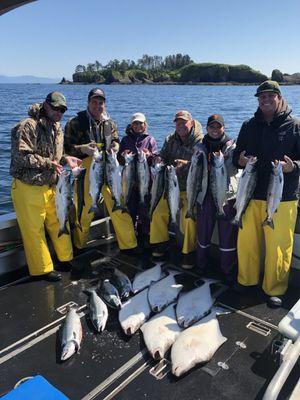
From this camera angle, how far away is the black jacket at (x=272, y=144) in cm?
462

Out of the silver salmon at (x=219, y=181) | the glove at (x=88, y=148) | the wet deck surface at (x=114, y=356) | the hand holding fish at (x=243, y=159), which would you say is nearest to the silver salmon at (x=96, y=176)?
the glove at (x=88, y=148)

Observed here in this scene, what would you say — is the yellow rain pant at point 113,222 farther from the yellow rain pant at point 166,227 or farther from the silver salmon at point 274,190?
the silver salmon at point 274,190

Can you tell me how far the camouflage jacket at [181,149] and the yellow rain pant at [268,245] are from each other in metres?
1.18

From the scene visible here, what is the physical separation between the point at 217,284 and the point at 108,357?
6.29 feet

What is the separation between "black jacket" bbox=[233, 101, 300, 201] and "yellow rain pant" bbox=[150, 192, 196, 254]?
1.17m

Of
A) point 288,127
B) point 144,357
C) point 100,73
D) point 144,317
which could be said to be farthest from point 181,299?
point 100,73

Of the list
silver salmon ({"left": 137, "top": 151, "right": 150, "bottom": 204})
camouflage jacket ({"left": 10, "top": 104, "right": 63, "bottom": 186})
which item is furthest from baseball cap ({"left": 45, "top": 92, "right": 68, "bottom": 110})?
silver salmon ({"left": 137, "top": 151, "right": 150, "bottom": 204})

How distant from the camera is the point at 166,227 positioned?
620 centimetres

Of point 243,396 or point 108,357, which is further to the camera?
point 108,357

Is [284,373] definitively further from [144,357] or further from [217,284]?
[217,284]

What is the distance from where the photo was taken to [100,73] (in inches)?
5157

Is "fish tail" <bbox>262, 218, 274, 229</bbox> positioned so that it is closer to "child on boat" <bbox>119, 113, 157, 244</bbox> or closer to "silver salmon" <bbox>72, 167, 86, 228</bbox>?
"child on boat" <bbox>119, 113, 157, 244</bbox>

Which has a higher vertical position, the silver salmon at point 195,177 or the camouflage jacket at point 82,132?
the camouflage jacket at point 82,132

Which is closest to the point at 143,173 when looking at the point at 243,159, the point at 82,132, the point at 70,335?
the point at 82,132
